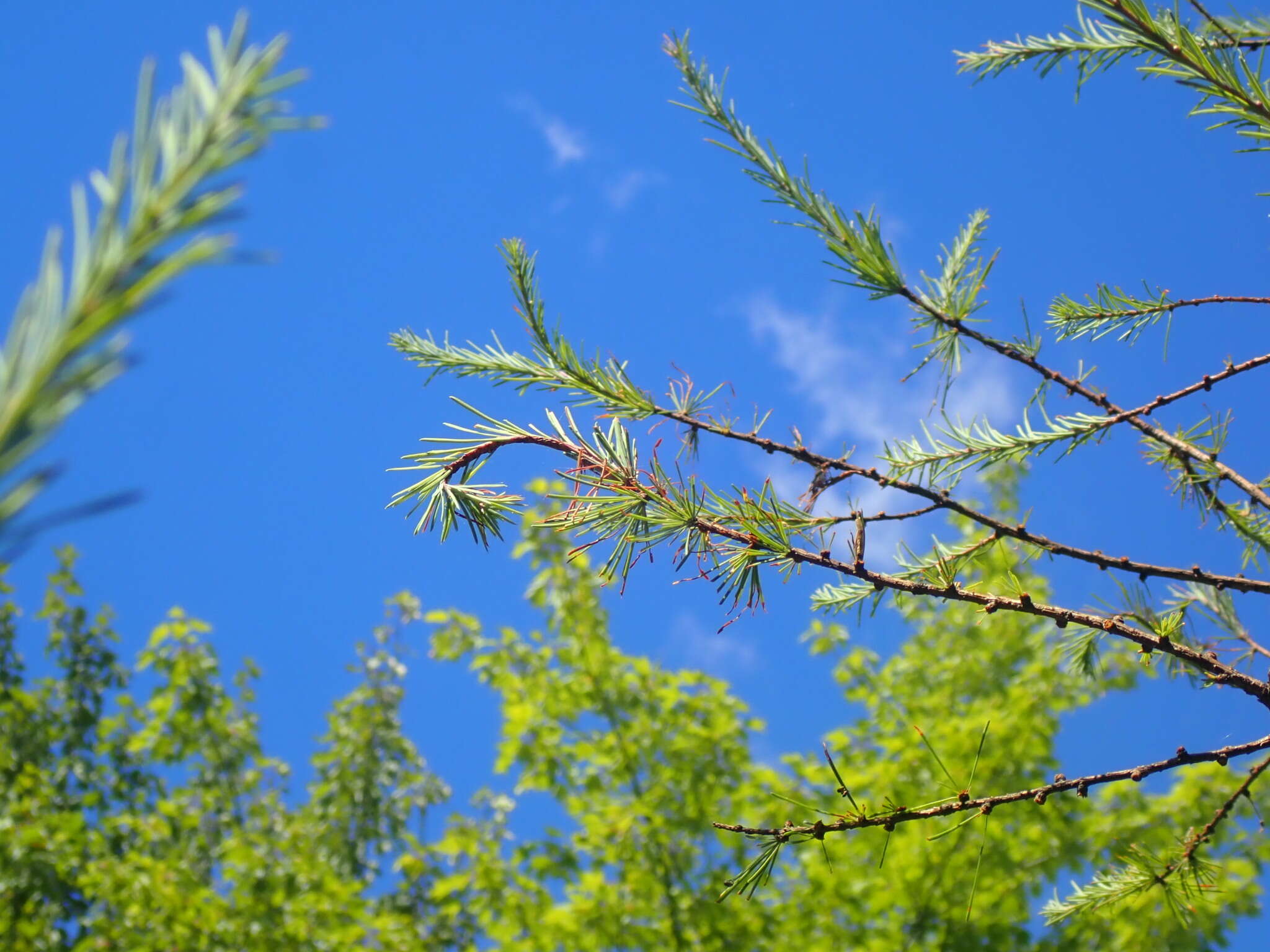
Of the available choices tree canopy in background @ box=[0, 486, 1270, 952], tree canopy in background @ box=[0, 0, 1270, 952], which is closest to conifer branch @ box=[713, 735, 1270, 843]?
tree canopy in background @ box=[0, 0, 1270, 952]

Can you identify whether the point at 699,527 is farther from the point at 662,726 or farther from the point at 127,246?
the point at 662,726

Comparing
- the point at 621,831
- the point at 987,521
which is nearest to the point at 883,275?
the point at 987,521

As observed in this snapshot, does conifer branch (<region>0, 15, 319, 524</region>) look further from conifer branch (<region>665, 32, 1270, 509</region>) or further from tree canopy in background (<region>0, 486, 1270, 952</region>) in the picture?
tree canopy in background (<region>0, 486, 1270, 952</region>)

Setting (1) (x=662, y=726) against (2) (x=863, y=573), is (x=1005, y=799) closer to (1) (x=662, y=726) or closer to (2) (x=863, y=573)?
(2) (x=863, y=573)

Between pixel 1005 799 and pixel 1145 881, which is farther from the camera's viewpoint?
pixel 1145 881

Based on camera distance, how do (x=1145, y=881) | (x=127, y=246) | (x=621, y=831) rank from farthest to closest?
(x=621, y=831) → (x=1145, y=881) → (x=127, y=246)

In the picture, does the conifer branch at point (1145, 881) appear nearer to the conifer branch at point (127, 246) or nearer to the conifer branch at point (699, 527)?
the conifer branch at point (699, 527)

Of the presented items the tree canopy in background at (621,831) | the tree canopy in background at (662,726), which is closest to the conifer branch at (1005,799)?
the tree canopy in background at (662,726)

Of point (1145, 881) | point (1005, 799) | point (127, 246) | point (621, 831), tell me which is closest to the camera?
point (127, 246)

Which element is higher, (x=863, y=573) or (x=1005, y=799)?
(x=863, y=573)

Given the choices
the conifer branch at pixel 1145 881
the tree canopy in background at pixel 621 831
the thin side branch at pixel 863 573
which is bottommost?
the conifer branch at pixel 1145 881

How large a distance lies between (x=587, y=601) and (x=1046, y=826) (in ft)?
12.1

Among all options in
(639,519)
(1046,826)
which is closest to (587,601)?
(1046,826)

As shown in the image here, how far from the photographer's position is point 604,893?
254 inches
